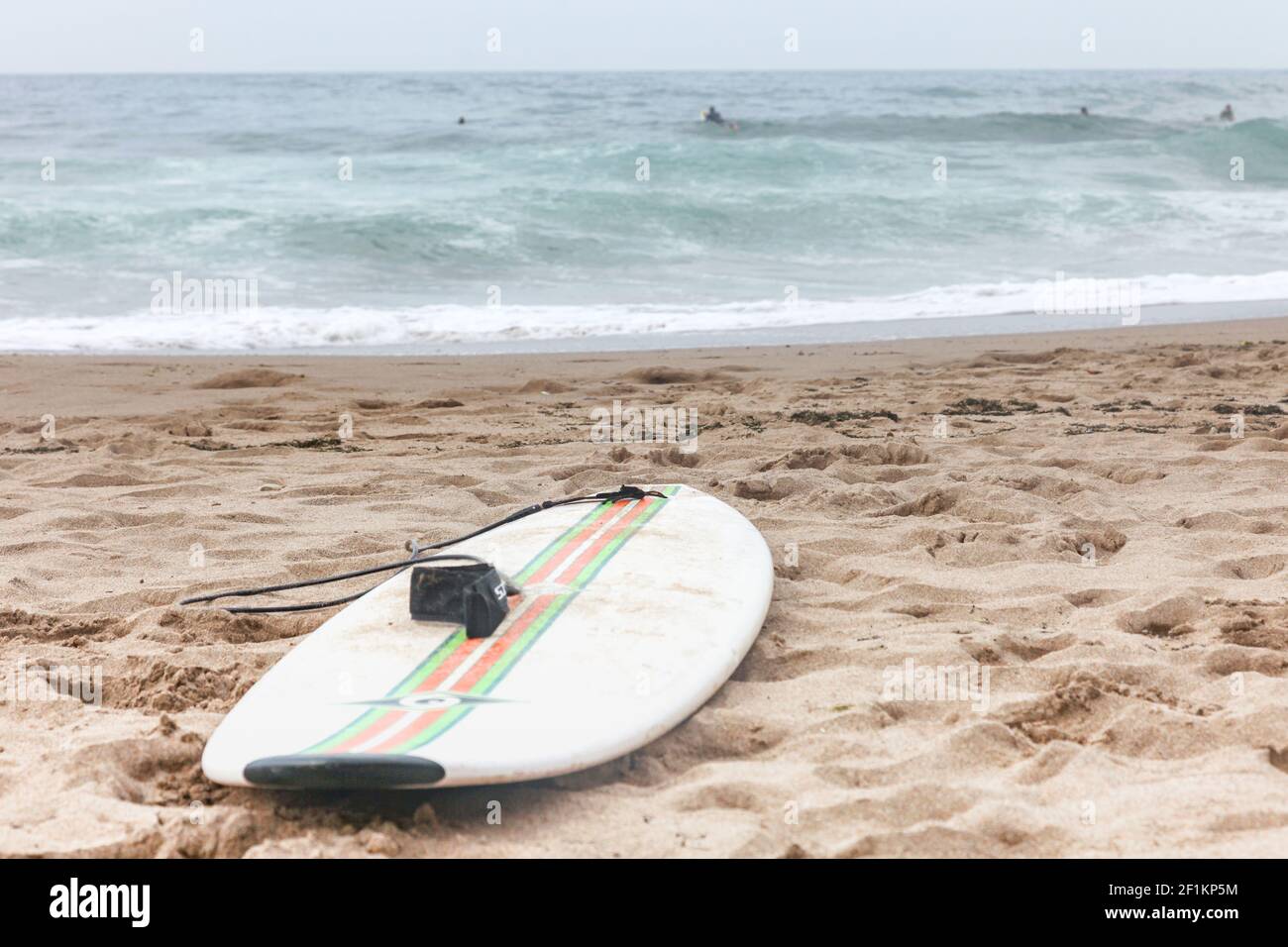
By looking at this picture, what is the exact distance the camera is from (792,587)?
3.09m

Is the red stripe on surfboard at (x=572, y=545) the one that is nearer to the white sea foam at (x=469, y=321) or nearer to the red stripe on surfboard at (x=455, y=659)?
the red stripe on surfboard at (x=455, y=659)

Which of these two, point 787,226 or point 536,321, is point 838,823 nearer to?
point 536,321

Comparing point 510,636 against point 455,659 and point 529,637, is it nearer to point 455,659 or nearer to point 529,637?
point 529,637

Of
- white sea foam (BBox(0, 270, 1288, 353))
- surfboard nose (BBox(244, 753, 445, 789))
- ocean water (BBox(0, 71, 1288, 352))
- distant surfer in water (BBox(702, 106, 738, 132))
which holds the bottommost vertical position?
surfboard nose (BBox(244, 753, 445, 789))

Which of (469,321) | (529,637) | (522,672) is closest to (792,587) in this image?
(529,637)

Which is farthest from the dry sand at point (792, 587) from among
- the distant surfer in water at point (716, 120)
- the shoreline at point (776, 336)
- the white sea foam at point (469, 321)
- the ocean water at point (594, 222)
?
the distant surfer in water at point (716, 120)

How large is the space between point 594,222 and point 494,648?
1034 centimetres

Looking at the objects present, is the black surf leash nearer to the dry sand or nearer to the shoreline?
the dry sand

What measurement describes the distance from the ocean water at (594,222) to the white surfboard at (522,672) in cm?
479

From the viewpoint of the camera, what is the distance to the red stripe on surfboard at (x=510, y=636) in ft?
6.72

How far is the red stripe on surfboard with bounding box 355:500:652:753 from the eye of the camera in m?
2.05

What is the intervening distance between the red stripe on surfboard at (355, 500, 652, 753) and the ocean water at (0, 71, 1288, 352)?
454 centimetres

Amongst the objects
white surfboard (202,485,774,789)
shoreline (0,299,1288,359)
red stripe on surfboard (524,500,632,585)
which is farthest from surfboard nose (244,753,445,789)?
shoreline (0,299,1288,359)
